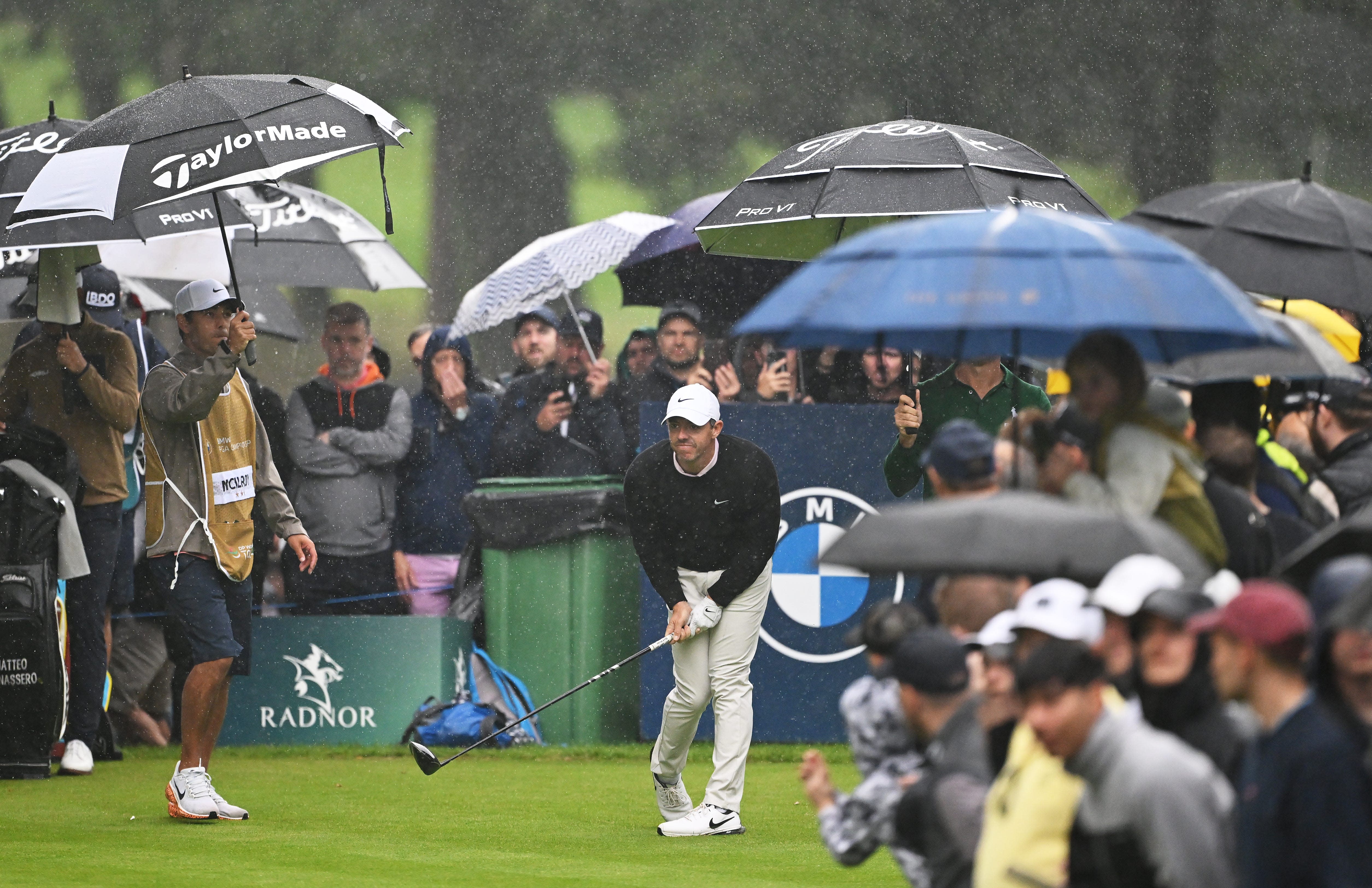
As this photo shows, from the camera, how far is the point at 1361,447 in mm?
7176

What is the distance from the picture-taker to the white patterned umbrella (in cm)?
1233

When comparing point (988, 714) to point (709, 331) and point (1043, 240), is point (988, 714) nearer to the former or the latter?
point (1043, 240)

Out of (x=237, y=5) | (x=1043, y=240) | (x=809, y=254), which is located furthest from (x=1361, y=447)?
(x=237, y=5)

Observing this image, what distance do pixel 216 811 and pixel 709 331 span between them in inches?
211

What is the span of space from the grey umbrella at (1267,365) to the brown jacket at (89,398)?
19.0 feet

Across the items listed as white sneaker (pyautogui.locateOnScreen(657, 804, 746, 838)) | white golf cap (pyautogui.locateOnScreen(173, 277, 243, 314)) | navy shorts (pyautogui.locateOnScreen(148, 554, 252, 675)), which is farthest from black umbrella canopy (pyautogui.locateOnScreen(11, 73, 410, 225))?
white sneaker (pyautogui.locateOnScreen(657, 804, 746, 838))

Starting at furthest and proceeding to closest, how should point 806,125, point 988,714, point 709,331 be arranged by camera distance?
point 806,125 → point 709,331 → point 988,714

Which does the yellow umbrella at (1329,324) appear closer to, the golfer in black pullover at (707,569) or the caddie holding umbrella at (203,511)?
the golfer in black pullover at (707,569)

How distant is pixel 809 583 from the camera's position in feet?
37.5

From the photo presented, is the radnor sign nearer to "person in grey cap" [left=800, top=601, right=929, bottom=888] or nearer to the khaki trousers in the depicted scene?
the khaki trousers

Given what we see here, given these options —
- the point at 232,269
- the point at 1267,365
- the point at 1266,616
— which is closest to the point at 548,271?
the point at 232,269

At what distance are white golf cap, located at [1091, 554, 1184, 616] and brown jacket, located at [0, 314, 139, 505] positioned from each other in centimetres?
704

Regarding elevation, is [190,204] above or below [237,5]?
below

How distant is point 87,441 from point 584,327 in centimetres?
361
